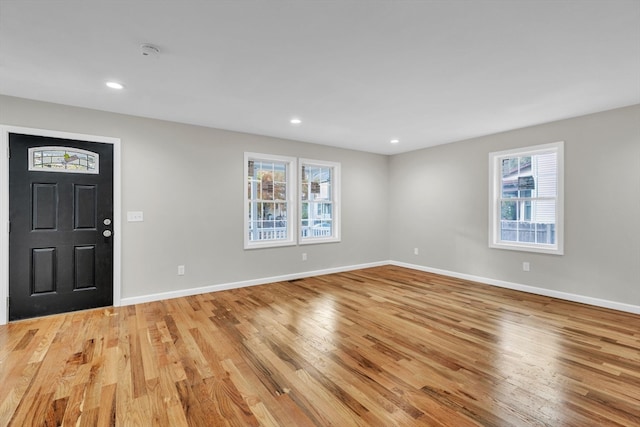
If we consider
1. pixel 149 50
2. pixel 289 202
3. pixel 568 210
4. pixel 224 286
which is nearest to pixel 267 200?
pixel 289 202

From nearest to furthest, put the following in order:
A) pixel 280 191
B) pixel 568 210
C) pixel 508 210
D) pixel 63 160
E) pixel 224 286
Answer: pixel 63 160 → pixel 568 210 → pixel 224 286 → pixel 508 210 → pixel 280 191

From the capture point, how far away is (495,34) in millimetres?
2184

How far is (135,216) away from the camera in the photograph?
13.1 feet

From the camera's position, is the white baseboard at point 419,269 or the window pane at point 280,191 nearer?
the white baseboard at point 419,269

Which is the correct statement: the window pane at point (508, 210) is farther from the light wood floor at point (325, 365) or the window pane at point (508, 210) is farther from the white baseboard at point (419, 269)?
the light wood floor at point (325, 365)

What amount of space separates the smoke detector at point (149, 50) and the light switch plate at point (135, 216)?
2255 mm

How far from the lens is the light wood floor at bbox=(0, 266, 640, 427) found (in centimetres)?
183

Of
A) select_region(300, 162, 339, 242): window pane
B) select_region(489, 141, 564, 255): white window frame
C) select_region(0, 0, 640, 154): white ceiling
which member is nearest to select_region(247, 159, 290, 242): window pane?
select_region(300, 162, 339, 242): window pane

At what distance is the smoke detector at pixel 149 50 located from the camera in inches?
91.9

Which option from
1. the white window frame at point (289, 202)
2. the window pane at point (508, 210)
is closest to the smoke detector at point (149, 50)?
the white window frame at point (289, 202)

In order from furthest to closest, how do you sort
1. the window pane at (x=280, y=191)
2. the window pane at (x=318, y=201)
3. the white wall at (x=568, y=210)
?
the window pane at (x=318, y=201)
the window pane at (x=280, y=191)
the white wall at (x=568, y=210)

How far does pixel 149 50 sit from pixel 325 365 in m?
2.86

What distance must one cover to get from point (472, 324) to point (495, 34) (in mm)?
2735

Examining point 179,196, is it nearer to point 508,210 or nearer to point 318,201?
point 318,201
